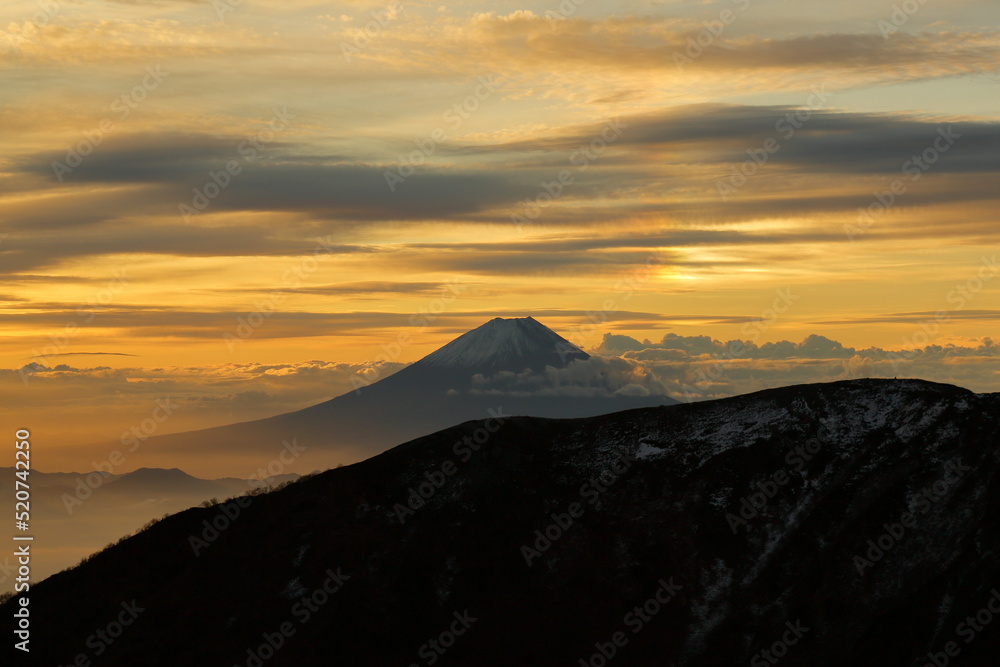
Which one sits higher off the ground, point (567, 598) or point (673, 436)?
point (673, 436)

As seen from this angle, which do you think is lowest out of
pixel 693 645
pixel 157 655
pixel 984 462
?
pixel 693 645

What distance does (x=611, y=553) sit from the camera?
93.4 m

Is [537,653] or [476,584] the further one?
[476,584]

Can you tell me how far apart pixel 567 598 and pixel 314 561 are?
23966 mm

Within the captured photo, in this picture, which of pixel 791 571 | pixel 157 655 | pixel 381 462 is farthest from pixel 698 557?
pixel 157 655

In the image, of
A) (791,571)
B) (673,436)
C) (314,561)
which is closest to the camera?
(791,571)

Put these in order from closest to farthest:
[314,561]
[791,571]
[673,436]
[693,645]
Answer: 1. [693,645]
2. [791,571]
3. [314,561]
4. [673,436]

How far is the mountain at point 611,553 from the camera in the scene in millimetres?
84125

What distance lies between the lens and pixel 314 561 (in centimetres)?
9575

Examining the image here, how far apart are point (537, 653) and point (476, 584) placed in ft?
32.8

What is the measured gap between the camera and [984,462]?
93.1 metres

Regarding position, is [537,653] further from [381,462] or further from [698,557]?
[381,462]

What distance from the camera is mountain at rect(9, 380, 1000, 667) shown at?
84.1m

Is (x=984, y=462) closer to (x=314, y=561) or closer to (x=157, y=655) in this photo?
(x=314, y=561)
